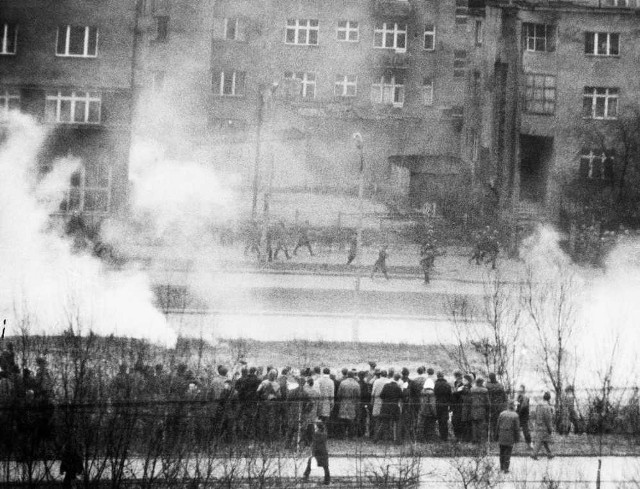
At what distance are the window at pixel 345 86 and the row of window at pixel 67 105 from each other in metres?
20.9

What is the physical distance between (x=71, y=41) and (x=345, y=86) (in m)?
21.3

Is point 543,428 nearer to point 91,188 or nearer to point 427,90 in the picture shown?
point 91,188

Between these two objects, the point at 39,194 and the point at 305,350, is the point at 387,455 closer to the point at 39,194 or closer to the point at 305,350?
the point at 305,350

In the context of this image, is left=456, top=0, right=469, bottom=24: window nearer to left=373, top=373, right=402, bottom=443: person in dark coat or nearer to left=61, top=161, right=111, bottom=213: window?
left=61, top=161, right=111, bottom=213: window

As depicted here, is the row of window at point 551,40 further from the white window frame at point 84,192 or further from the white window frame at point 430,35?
the white window frame at point 84,192

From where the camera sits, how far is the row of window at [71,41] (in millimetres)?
41594

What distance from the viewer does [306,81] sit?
196 ft

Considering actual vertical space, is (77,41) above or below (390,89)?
below

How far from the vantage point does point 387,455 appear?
20.1 m

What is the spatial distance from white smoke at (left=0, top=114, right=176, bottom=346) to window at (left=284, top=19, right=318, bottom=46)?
21.3 metres

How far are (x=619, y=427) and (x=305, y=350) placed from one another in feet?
30.3

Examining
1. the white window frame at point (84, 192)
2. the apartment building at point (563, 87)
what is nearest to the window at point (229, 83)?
the apartment building at point (563, 87)

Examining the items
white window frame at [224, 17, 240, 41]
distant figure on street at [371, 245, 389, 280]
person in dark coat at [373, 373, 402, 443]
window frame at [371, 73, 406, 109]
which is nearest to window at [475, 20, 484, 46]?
window frame at [371, 73, 406, 109]

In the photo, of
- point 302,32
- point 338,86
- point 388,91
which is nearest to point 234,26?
point 302,32
